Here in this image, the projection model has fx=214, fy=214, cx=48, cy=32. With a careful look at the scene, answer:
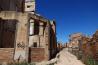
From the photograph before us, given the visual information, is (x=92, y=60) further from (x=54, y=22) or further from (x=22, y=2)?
(x=22, y=2)

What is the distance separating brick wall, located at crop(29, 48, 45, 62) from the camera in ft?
77.9

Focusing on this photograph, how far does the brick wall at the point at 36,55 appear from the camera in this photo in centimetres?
2373

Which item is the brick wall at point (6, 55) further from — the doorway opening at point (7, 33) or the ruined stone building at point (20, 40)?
the doorway opening at point (7, 33)

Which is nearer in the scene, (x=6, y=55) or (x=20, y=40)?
(x=6, y=55)

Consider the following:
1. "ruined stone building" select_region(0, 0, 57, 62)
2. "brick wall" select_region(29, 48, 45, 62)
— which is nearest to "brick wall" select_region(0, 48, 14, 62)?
"ruined stone building" select_region(0, 0, 57, 62)

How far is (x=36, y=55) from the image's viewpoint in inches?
941

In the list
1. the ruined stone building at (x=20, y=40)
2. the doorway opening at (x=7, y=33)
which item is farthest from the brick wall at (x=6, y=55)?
the doorway opening at (x=7, y=33)

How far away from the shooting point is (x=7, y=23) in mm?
28234

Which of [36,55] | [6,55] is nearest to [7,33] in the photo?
[6,55]

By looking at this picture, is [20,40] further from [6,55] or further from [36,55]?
[36,55]

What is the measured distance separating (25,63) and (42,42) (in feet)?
36.2

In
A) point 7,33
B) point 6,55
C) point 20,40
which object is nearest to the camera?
point 6,55

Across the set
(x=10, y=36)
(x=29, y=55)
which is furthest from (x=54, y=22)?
(x=29, y=55)

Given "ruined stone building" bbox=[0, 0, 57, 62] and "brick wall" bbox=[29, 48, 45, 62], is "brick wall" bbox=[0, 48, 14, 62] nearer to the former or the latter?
"ruined stone building" bbox=[0, 0, 57, 62]
